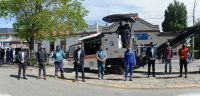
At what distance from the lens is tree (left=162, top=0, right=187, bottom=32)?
288 ft

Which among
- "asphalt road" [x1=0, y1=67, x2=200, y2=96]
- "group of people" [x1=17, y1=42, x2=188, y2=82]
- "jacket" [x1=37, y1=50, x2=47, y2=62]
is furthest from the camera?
"jacket" [x1=37, y1=50, x2=47, y2=62]

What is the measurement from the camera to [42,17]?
37531mm

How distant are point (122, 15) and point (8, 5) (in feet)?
49.2

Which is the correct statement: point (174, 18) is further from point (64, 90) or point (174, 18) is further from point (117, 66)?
point (64, 90)

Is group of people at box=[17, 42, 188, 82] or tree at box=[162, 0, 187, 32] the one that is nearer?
group of people at box=[17, 42, 188, 82]

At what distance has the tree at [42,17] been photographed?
38000 millimetres

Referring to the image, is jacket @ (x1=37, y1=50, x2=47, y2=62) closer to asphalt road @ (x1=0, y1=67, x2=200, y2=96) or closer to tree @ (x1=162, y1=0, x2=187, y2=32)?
asphalt road @ (x1=0, y1=67, x2=200, y2=96)

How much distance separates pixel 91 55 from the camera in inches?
1115

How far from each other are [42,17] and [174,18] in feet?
178

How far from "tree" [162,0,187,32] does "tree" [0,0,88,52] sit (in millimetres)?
49373

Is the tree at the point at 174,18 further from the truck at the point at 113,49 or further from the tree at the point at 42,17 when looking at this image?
the truck at the point at 113,49

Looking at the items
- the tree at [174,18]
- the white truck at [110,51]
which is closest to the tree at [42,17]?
the white truck at [110,51]

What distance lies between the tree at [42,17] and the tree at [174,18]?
49373mm

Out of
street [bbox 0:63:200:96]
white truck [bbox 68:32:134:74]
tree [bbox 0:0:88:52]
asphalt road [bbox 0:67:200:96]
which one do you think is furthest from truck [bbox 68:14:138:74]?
tree [bbox 0:0:88:52]
